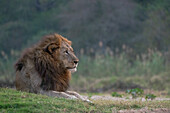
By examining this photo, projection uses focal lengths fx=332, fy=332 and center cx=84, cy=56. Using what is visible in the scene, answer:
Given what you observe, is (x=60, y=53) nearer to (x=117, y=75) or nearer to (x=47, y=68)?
(x=47, y=68)

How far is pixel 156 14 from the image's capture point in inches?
878

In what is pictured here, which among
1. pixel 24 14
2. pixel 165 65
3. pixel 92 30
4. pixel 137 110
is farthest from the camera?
pixel 24 14

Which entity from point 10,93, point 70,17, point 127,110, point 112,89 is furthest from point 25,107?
point 70,17

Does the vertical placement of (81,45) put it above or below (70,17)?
below

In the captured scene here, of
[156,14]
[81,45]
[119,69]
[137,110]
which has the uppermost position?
[156,14]

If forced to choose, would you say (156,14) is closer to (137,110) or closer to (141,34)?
(141,34)

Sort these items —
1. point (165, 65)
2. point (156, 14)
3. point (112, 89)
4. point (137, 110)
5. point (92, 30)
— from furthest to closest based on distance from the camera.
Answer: point (92, 30) → point (156, 14) → point (165, 65) → point (112, 89) → point (137, 110)

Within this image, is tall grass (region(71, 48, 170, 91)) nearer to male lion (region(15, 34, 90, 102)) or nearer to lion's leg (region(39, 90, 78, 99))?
male lion (region(15, 34, 90, 102))

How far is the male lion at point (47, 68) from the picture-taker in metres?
6.48

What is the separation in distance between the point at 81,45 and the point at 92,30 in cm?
138

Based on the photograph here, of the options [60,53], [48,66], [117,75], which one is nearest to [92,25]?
[117,75]

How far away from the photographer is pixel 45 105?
552cm

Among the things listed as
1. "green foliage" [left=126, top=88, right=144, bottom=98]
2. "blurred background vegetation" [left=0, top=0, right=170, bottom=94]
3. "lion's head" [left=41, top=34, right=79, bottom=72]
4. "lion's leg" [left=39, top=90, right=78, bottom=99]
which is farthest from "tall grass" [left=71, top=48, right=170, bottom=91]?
"lion's leg" [left=39, top=90, right=78, bottom=99]

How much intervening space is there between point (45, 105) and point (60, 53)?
1.58 meters
